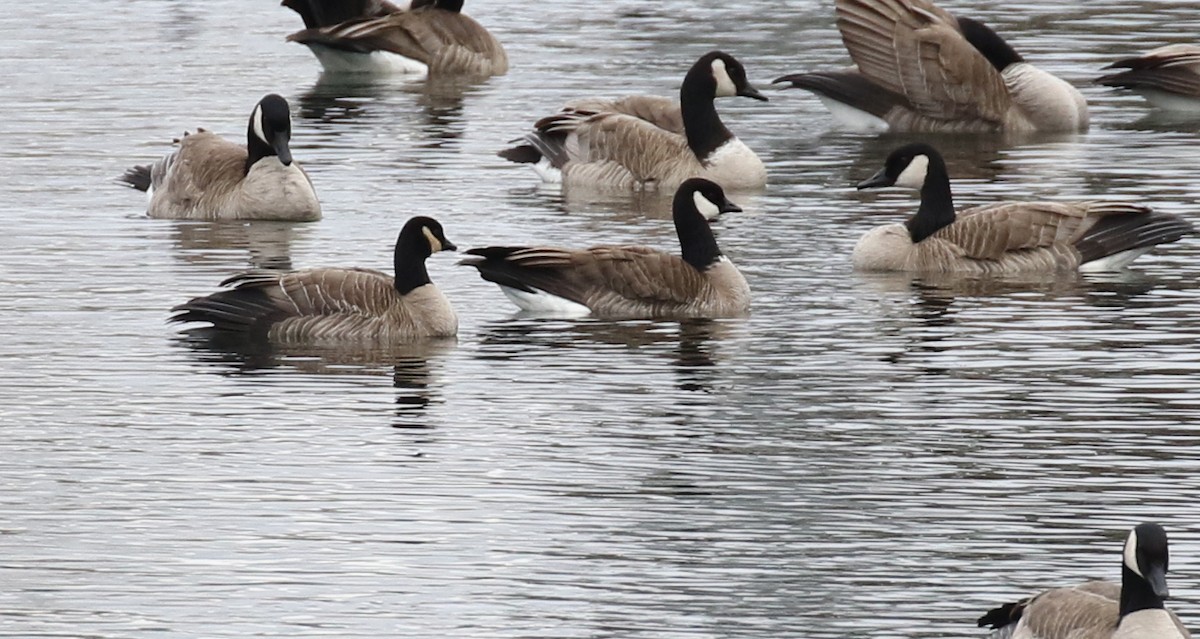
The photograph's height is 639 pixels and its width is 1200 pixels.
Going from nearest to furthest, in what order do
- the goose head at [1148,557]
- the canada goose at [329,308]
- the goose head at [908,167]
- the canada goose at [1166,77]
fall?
the goose head at [1148,557] → the canada goose at [329,308] → the goose head at [908,167] → the canada goose at [1166,77]

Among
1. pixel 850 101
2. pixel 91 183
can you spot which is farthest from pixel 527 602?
pixel 850 101

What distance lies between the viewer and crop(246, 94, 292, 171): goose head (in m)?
22.4

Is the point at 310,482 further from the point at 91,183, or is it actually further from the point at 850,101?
the point at 850,101

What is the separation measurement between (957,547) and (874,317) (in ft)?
21.3

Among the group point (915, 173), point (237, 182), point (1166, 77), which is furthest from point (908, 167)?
point (1166, 77)

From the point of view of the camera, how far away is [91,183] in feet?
A: 82.0

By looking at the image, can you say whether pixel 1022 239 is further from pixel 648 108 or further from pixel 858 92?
pixel 858 92

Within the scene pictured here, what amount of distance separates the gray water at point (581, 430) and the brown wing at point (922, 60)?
1.46m

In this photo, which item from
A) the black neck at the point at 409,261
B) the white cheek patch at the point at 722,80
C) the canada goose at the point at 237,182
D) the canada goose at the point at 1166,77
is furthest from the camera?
the canada goose at the point at 1166,77

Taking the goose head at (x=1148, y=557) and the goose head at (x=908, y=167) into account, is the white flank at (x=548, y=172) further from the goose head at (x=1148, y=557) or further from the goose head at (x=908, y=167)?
the goose head at (x=1148, y=557)

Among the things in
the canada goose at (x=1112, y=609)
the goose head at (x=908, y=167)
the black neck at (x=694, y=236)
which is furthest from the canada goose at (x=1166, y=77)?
the canada goose at (x=1112, y=609)

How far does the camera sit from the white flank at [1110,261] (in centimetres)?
2016

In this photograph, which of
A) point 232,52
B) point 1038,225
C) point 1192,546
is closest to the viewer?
point 1192,546

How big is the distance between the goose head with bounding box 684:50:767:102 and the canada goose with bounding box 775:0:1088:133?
308cm
